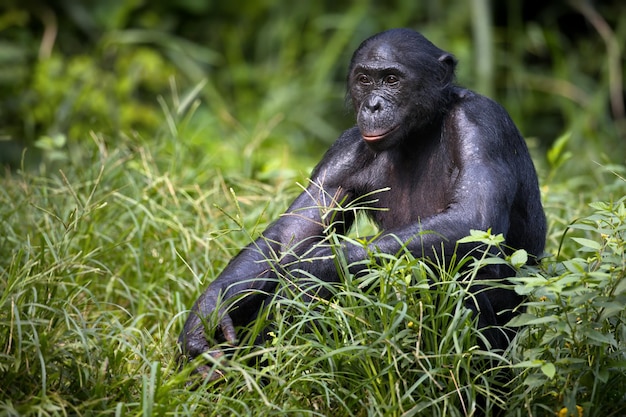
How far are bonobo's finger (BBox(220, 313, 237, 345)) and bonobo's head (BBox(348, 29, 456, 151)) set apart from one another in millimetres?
1122

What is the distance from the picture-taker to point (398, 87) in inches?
187

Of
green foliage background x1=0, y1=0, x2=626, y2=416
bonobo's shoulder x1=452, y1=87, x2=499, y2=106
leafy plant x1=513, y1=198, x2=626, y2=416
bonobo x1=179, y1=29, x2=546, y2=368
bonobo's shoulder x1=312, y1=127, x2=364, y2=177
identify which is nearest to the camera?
leafy plant x1=513, y1=198, x2=626, y2=416

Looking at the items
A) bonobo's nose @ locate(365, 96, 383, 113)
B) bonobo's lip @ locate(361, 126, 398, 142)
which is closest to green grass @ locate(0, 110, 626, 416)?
bonobo's lip @ locate(361, 126, 398, 142)

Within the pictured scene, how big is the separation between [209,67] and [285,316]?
24.5 ft

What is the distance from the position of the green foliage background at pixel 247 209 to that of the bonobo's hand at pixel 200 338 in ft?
0.37

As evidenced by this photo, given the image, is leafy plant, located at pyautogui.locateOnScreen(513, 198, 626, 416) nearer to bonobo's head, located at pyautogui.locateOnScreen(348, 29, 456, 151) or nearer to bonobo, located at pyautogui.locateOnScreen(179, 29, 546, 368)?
bonobo, located at pyautogui.locateOnScreen(179, 29, 546, 368)

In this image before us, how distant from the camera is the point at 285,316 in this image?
13.4 ft

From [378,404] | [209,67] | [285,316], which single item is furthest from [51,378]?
[209,67]

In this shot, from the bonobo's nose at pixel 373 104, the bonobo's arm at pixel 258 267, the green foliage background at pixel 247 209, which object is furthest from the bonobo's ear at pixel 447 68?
the green foliage background at pixel 247 209

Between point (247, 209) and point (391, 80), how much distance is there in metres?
1.78

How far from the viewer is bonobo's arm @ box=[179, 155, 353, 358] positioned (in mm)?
4266

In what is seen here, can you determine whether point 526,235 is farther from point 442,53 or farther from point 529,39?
point 529,39

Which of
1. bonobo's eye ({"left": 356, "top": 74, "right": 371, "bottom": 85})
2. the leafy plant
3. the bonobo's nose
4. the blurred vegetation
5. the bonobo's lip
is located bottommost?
the blurred vegetation

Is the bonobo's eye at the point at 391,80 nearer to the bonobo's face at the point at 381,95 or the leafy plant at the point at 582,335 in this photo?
the bonobo's face at the point at 381,95
